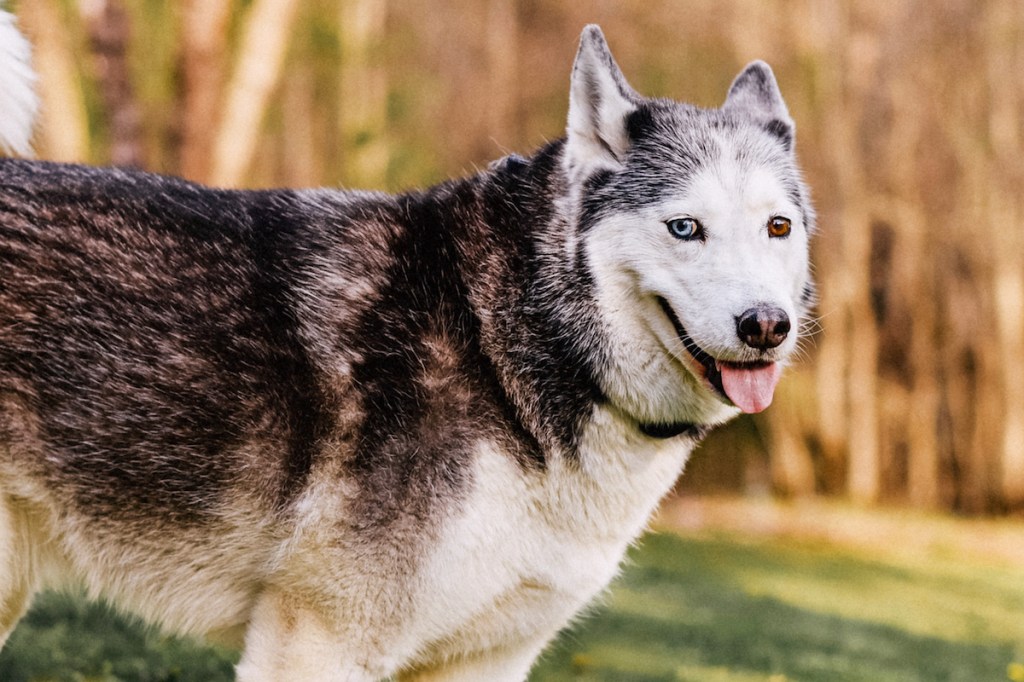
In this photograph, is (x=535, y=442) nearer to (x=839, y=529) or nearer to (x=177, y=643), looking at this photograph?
(x=177, y=643)

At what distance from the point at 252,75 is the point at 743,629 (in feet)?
19.8

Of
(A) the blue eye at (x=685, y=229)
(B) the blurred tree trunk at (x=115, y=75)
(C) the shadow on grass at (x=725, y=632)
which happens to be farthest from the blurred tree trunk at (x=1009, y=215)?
(A) the blue eye at (x=685, y=229)

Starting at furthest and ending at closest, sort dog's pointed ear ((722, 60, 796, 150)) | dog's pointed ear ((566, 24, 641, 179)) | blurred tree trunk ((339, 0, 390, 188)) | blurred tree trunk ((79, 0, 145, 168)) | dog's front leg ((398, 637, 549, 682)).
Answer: blurred tree trunk ((339, 0, 390, 188)), blurred tree trunk ((79, 0, 145, 168)), dog's pointed ear ((722, 60, 796, 150)), dog's front leg ((398, 637, 549, 682)), dog's pointed ear ((566, 24, 641, 179))

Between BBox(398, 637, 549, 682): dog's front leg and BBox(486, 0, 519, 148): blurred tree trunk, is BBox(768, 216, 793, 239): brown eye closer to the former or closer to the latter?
BBox(398, 637, 549, 682): dog's front leg

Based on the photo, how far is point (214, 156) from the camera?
9.74 metres

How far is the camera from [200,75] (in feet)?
30.7

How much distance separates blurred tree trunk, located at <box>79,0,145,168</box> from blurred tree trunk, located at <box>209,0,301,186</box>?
87 centimetres

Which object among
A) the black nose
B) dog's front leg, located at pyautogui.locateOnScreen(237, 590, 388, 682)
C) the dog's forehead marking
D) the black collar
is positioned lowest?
dog's front leg, located at pyautogui.locateOnScreen(237, 590, 388, 682)

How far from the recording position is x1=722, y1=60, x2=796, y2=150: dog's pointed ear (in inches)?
154

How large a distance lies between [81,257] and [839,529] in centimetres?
1637

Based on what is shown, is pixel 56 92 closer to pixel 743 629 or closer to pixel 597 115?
pixel 743 629

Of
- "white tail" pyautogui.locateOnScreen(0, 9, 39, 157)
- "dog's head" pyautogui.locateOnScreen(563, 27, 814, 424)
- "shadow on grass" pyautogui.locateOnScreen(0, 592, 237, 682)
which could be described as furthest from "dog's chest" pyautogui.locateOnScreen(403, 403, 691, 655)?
"shadow on grass" pyautogui.locateOnScreen(0, 592, 237, 682)

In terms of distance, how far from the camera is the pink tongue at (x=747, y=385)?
3.46 m

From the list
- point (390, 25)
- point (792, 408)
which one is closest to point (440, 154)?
point (390, 25)
